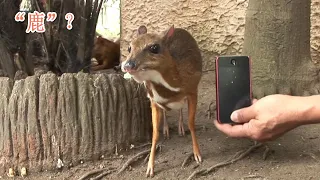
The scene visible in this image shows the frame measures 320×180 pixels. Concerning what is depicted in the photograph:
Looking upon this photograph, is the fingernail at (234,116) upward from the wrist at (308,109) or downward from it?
downward

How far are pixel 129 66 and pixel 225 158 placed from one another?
0.84 m

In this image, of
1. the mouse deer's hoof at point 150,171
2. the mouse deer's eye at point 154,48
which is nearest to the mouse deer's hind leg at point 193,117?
the mouse deer's hoof at point 150,171

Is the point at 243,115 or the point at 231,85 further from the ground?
the point at 231,85

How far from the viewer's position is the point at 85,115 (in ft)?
8.64

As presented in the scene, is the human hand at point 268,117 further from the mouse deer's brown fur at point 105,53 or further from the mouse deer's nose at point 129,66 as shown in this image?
the mouse deer's brown fur at point 105,53

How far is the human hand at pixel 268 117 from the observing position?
1948mm

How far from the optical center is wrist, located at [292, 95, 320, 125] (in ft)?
6.13

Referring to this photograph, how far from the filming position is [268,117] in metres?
2.01

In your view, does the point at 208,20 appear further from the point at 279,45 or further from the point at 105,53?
the point at 279,45

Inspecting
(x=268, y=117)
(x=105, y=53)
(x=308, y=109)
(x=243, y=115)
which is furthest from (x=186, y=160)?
(x=105, y=53)

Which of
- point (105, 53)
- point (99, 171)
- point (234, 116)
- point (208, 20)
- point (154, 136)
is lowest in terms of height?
point (99, 171)

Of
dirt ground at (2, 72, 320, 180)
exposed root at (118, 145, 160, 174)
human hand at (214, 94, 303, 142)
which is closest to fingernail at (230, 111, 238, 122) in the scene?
human hand at (214, 94, 303, 142)

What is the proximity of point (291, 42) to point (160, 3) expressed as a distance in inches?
70.9

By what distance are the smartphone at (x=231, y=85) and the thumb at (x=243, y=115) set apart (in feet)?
0.36
